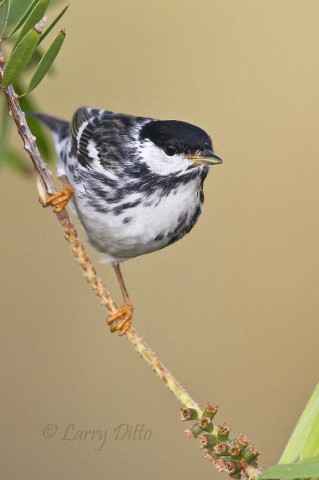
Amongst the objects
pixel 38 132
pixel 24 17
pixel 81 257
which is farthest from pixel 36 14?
pixel 38 132

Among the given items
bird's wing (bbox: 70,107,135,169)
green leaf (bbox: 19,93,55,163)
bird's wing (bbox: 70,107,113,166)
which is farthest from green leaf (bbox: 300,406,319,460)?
bird's wing (bbox: 70,107,113,166)

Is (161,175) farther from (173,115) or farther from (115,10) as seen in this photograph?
(115,10)

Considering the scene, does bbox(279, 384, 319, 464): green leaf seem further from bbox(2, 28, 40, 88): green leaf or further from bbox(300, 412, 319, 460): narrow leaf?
bbox(2, 28, 40, 88): green leaf

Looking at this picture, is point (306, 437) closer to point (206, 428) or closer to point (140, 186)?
point (206, 428)

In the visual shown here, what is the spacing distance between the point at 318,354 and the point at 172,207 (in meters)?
3.37

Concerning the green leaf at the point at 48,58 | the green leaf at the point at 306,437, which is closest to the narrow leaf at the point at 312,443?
the green leaf at the point at 306,437

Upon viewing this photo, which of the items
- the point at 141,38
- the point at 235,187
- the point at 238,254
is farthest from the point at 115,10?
the point at 238,254

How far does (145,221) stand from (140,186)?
6.2 inches

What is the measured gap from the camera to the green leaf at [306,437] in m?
1.21

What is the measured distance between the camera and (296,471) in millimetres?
1106

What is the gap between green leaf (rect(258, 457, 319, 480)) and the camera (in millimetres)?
1093

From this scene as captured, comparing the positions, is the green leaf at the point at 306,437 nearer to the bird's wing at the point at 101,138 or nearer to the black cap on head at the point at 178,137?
the black cap on head at the point at 178,137

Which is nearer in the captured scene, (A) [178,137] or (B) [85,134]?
(A) [178,137]

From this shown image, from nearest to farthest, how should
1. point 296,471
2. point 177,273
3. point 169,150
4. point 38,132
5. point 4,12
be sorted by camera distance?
point 296,471 < point 4,12 < point 38,132 < point 169,150 < point 177,273
